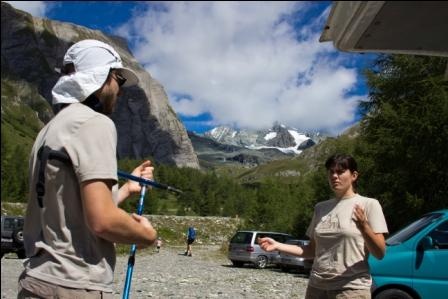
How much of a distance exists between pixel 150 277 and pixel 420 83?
11.6m

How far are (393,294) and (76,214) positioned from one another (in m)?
6.53

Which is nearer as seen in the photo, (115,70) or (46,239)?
(46,239)

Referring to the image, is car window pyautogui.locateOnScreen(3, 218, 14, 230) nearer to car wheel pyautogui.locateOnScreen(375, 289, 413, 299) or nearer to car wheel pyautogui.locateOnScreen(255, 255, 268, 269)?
car wheel pyautogui.locateOnScreen(255, 255, 268, 269)

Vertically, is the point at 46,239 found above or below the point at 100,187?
below

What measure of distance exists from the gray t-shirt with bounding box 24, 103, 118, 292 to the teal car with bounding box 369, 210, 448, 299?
6306mm

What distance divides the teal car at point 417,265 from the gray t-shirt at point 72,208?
248 inches

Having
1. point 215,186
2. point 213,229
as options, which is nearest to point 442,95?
point 213,229

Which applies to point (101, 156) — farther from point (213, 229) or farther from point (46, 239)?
point (213, 229)

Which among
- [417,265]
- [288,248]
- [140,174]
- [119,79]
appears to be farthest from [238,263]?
[119,79]

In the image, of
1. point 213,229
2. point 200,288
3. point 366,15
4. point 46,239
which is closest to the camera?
point 366,15

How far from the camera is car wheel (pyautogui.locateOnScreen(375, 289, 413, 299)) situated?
25.4 feet

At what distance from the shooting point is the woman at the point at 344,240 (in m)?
3.91

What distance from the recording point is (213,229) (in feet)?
203

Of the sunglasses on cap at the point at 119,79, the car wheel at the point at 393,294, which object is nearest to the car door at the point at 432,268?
the car wheel at the point at 393,294
